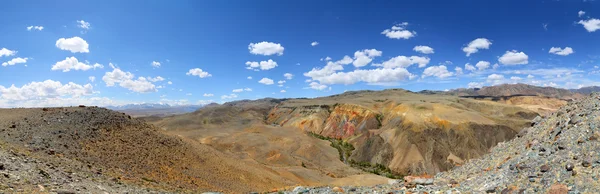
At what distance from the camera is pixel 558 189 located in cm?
931

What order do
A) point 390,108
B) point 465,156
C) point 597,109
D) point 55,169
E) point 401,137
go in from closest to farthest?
point 597,109 < point 55,169 < point 465,156 < point 401,137 < point 390,108

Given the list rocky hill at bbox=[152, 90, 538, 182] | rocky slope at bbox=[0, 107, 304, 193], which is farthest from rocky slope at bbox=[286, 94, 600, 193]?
rocky hill at bbox=[152, 90, 538, 182]

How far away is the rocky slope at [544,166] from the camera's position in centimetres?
978

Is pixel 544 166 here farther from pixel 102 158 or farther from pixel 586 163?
pixel 102 158

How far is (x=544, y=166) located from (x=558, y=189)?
70.3 inches

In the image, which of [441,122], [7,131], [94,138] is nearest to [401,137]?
[441,122]

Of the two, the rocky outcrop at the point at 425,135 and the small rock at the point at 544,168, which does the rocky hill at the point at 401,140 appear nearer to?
the rocky outcrop at the point at 425,135

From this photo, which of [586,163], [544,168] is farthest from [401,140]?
[586,163]

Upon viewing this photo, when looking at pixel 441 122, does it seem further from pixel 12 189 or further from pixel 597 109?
pixel 12 189

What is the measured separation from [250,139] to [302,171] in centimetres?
3728

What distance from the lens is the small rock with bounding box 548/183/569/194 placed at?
30.0ft

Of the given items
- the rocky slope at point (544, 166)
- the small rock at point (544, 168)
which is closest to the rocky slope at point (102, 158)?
the rocky slope at point (544, 166)

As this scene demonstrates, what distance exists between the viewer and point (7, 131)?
24828 mm

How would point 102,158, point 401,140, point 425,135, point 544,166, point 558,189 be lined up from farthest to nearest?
point 401,140, point 425,135, point 102,158, point 544,166, point 558,189
